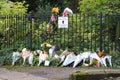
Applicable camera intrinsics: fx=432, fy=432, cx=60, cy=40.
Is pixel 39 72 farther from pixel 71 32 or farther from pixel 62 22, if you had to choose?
pixel 71 32

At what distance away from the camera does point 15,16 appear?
51.6 feet

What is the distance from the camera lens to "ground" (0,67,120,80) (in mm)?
11242

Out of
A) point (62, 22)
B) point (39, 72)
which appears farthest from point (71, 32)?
point (39, 72)

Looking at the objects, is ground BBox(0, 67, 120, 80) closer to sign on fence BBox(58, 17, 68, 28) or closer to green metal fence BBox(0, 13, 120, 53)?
green metal fence BBox(0, 13, 120, 53)

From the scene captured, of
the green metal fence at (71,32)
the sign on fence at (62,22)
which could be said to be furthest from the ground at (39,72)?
the sign on fence at (62,22)

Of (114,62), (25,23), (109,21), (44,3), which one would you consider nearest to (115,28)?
(109,21)

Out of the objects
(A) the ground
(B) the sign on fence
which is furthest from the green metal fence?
(A) the ground

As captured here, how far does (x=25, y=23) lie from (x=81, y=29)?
2.06 meters

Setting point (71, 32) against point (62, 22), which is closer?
point (62, 22)

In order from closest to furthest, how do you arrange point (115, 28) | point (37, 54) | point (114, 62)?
point (114, 62), point (37, 54), point (115, 28)

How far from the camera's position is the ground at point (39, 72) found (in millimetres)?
11242

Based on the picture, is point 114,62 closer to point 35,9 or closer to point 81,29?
point 81,29

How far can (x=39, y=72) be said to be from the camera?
12375 millimetres

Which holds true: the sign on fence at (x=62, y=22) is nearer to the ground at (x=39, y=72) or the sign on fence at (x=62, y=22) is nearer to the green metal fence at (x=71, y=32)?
the green metal fence at (x=71, y=32)
